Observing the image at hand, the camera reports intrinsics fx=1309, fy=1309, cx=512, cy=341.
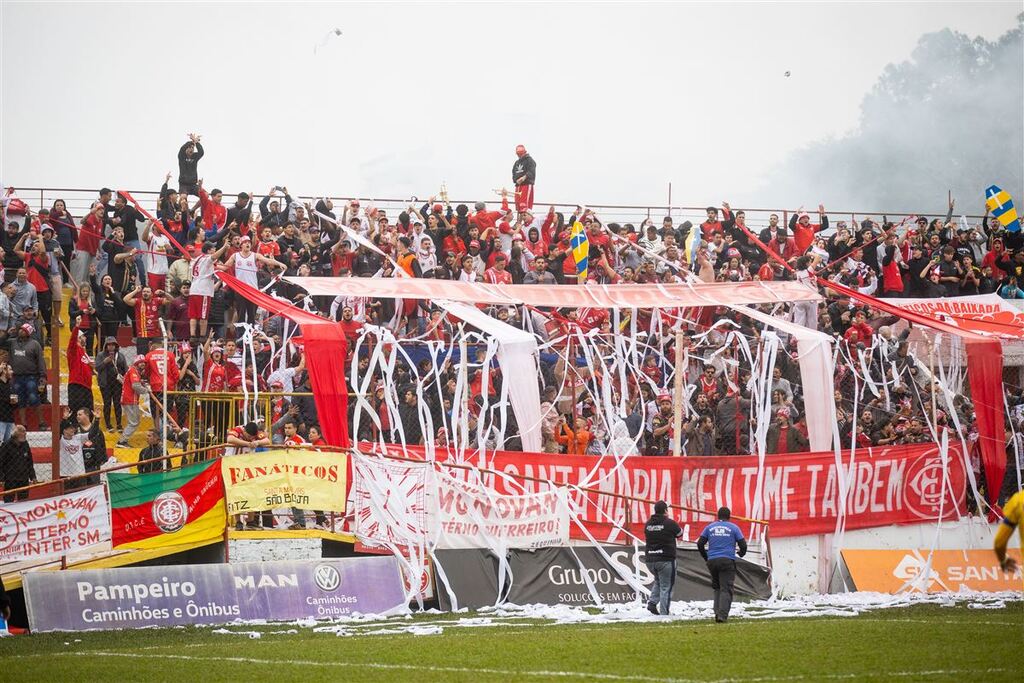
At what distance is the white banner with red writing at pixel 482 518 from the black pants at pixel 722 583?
114 inches

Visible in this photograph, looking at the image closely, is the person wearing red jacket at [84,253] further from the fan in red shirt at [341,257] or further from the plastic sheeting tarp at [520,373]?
the plastic sheeting tarp at [520,373]

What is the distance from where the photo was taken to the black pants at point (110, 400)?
21.4 metres

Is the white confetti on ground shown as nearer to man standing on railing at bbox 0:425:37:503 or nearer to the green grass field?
the green grass field

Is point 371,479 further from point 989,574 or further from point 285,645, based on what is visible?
point 989,574

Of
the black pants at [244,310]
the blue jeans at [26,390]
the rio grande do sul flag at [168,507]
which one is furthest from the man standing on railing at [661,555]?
the blue jeans at [26,390]

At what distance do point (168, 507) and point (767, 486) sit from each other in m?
8.70

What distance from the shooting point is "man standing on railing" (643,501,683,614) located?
55.5 ft

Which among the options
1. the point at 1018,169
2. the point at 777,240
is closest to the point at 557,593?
the point at 777,240

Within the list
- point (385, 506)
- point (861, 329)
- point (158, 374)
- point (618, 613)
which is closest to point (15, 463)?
point (158, 374)

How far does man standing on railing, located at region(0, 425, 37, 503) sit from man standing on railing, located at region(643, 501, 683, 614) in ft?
28.2

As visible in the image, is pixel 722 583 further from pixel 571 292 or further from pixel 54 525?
pixel 54 525

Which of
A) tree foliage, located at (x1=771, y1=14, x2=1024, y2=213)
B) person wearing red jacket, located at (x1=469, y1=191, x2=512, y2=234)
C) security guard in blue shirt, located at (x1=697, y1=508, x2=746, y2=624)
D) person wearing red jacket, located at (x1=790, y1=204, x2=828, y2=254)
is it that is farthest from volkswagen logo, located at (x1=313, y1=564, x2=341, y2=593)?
tree foliage, located at (x1=771, y1=14, x2=1024, y2=213)

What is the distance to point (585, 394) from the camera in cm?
2178

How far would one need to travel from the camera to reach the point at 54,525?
1644 centimetres
